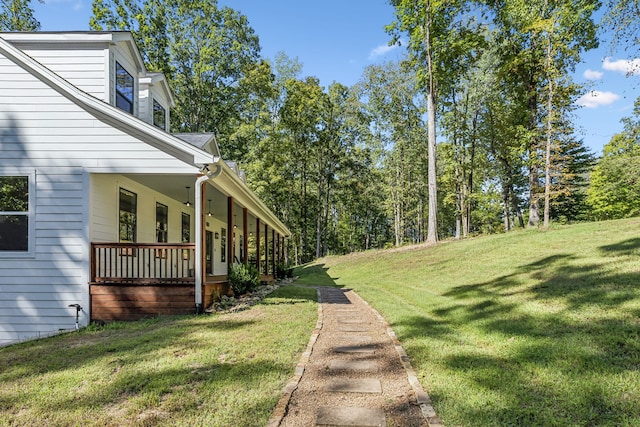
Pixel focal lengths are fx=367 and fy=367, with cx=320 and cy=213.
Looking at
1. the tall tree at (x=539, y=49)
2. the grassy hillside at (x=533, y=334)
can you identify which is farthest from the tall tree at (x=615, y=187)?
the grassy hillside at (x=533, y=334)

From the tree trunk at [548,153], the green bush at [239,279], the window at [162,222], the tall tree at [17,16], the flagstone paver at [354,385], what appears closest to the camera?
the flagstone paver at [354,385]

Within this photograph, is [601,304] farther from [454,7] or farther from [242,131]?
[242,131]

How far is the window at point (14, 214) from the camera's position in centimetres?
715

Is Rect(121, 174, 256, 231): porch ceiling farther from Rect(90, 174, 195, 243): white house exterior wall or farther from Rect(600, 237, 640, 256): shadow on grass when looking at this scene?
Rect(600, 237, 640, 256): shadow on grass

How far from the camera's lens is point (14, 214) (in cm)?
715

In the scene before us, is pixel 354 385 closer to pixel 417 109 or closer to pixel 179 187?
pixel 179 187

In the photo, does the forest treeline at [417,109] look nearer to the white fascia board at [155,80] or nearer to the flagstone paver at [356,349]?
the flagstone paver at [356,349]

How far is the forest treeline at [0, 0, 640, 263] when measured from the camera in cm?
1673

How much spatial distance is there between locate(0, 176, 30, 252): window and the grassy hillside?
723cm

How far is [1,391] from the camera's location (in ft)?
11.6

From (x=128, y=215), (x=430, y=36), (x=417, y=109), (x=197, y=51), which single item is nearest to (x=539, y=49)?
(x=430, y=36)

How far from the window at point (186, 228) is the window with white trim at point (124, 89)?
463cm

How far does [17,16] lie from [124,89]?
14.6 meters

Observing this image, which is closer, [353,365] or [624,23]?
[353,365]
